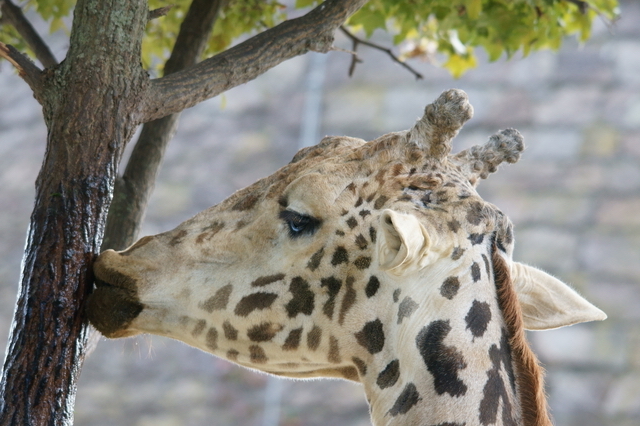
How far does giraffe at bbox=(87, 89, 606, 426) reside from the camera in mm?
2082

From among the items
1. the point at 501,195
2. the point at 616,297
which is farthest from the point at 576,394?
the point at 501,195

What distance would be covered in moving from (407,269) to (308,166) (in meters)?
0.54

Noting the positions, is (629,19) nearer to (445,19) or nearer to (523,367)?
(445,19)

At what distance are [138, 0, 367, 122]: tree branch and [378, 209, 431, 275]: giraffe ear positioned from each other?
742 millimetres

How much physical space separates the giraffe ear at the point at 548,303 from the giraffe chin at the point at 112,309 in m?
1.28

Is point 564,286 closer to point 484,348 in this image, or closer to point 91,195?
point 484,348

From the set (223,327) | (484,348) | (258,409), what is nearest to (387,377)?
(484,348)

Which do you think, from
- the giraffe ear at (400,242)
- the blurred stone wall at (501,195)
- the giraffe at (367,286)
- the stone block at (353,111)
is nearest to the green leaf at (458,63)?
the giraffe at (367,286)

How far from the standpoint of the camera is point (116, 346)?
8531 mm

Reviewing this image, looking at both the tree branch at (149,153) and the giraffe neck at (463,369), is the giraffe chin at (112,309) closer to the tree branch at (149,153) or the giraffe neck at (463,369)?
Answer: the tree branch at (149,153)

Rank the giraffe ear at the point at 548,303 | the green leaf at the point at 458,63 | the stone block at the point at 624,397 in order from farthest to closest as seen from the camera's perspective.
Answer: the stone block at the point at 624,397 < the green leaf at the point at 458,63 < the giraffe ear at the point at 548,303

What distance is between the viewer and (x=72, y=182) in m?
2.00

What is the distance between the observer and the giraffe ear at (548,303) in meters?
2.53

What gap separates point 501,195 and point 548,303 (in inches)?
228
